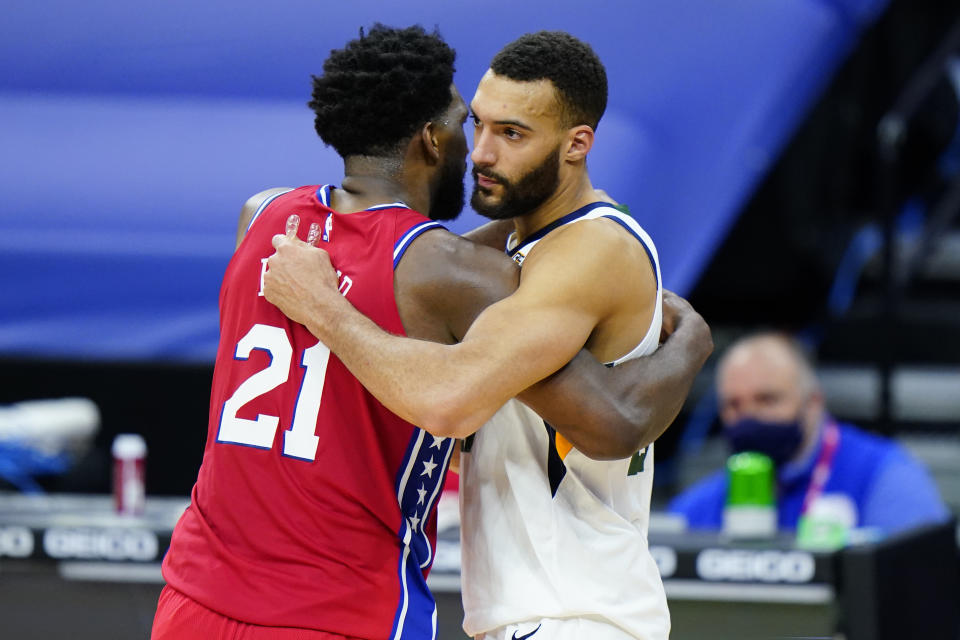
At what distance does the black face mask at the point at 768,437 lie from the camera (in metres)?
4.65

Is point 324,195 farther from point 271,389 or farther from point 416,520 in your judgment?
point 416,520

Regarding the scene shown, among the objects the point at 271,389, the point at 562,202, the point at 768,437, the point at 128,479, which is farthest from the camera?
the point at 768,437

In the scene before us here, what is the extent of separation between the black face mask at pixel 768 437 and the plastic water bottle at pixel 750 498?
69 centimetres

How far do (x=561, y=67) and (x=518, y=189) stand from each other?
0.22 meters

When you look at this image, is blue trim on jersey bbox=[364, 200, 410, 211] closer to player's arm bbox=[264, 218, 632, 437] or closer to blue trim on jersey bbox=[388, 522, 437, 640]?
player's arm bbox=[264, 218, 632, 437]

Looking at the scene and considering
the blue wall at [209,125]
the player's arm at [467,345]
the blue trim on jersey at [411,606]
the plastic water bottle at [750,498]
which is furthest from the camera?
the blue wall at [209,125]

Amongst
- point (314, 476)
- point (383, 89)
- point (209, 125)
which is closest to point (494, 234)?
point (383, 89)

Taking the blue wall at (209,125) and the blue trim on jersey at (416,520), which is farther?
the blue wall at (209,125)

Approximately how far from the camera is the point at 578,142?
252cm

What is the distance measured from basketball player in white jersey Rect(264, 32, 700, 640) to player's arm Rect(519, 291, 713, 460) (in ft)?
0.14

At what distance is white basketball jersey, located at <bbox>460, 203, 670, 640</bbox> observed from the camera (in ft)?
8.16

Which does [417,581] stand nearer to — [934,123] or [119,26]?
[119,26]

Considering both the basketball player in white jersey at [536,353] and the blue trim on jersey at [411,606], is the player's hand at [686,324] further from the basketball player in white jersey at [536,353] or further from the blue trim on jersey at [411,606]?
the blue trim on jersey at [411,606]

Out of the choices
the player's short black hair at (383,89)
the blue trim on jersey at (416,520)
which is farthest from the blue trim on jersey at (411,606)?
the player's short black hair at (383,89)
